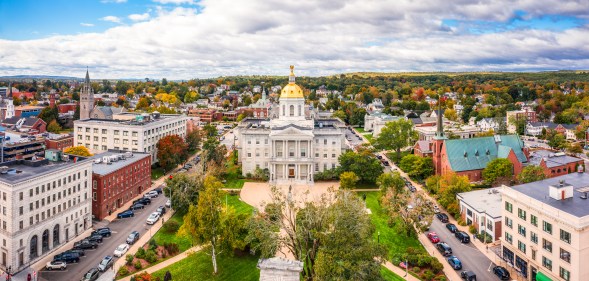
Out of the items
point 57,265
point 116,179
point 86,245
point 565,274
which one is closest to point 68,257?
point 57,265

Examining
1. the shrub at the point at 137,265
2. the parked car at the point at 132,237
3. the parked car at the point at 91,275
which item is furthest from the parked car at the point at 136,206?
the parked car at the point at 91,275

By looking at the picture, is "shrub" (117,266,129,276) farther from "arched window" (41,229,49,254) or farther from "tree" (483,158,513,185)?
"tree" (483,158,513,185)

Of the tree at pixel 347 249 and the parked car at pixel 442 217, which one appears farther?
the parked car at pixel 442 217

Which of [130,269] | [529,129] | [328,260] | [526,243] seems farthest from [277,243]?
[529,129]

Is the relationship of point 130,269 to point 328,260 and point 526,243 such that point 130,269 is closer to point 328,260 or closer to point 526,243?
point 328,260

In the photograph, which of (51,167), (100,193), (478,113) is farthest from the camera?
(478,113)

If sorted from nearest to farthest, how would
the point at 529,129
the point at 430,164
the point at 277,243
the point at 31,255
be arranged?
the point at 277,243, the point at 31,255, the point at 430,164, the point at 529,129

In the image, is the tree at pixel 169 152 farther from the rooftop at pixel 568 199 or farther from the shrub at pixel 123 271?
the rooftop at pixel 568 199
